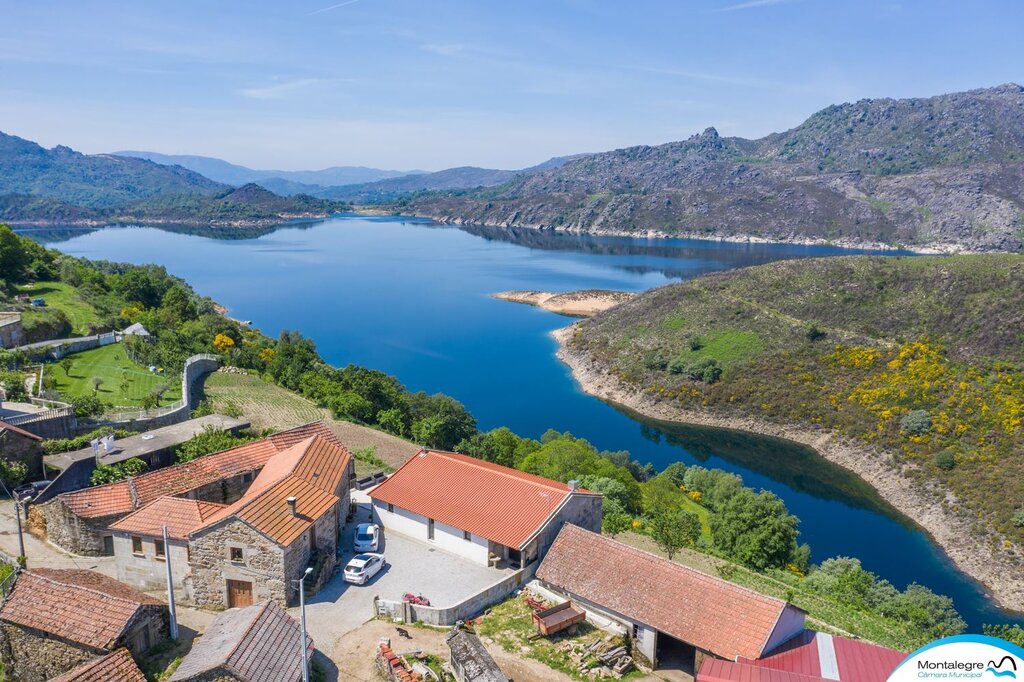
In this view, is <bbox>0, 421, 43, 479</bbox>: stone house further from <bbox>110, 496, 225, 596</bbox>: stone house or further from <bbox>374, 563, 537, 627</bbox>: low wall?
<bbox>374, 563, 537, 627</bbox>: low wall

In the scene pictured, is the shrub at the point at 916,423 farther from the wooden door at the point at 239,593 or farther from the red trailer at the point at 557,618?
the wooden door at the point at 239,593

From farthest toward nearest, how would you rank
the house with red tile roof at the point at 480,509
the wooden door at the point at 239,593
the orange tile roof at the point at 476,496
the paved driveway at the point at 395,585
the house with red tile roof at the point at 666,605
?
the orange tile roof at the point at 476,496 → the house with red tile roof at the point at 480,509 → the wooden door at the point at 239,593 → the paved driveway at the point at 395,585 → the house with red tile roof at the point at 666,605

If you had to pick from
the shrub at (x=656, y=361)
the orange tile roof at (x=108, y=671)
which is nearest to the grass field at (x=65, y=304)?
the orange tile roof at (x=108, y=671)

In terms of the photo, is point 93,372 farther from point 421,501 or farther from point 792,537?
point 792,537

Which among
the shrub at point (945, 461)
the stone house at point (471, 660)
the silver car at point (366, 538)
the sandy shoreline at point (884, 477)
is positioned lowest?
the sandy shoreline at point (884, 477)

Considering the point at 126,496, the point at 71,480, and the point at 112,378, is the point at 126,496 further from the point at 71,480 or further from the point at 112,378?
the point at 112,378

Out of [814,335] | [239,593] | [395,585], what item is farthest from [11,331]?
[814,335]
